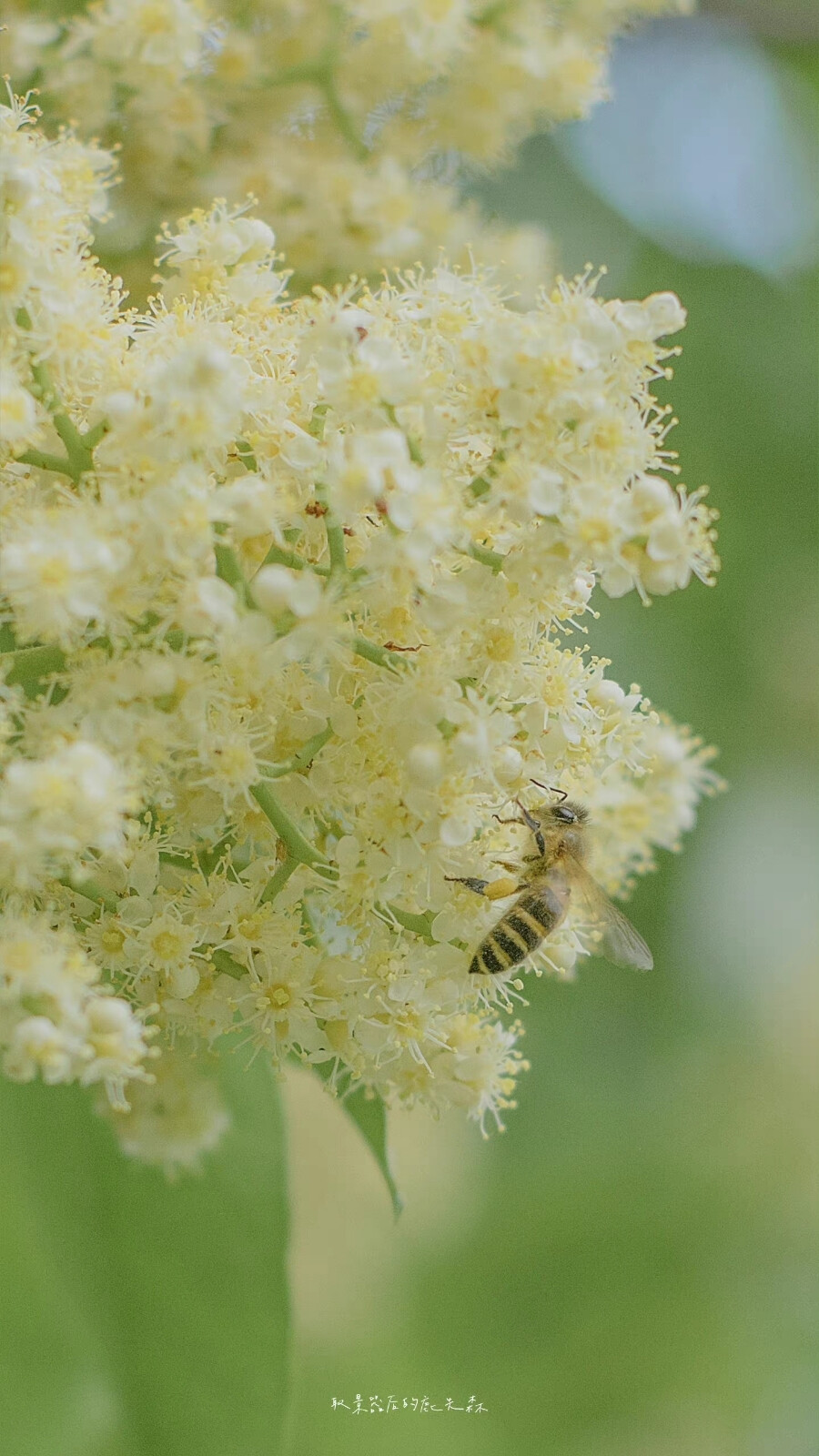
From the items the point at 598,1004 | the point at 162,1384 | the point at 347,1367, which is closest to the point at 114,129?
the point at 162,1384

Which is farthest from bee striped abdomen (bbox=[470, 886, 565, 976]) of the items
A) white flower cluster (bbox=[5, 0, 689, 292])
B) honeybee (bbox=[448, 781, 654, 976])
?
white flower cluster (bbox=[5, 0, 689, 292])

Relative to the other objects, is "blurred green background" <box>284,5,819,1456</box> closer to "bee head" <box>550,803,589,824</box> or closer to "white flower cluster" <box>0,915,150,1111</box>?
"bee head" <box>550,803,589,824</box>

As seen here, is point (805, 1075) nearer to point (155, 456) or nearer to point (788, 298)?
point (788, 298)

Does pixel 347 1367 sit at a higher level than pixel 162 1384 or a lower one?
lower

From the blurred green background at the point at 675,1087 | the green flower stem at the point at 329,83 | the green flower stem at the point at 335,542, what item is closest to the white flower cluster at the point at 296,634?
the green flower stem at the point at 335,542

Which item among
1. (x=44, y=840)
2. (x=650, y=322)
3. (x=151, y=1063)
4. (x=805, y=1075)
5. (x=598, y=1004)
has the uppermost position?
(x=650, y=322)

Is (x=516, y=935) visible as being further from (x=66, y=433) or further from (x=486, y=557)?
(x=66, y=433)
